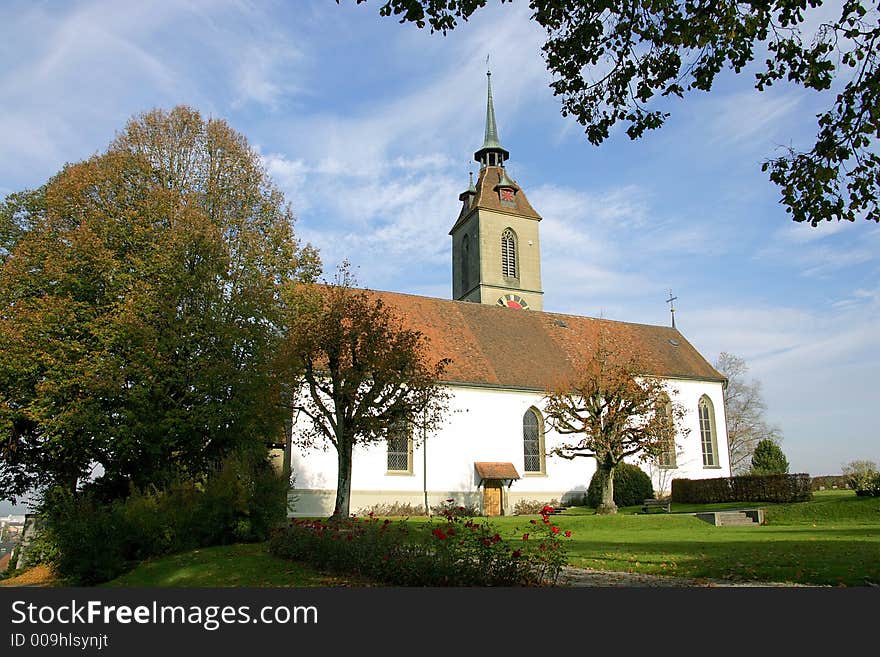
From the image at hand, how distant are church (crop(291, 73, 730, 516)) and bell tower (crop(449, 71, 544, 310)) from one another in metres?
10.5

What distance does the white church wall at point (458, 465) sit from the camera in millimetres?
28703

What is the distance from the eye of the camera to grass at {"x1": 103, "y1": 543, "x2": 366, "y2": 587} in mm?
11312

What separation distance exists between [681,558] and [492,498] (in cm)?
1953

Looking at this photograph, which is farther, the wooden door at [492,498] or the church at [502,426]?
the wooden door at [492,498]

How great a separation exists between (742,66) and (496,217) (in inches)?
1717

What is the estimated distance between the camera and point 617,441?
26.8 meters

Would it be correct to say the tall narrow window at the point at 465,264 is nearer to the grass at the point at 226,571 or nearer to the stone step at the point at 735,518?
the stone step at the point at 735,518

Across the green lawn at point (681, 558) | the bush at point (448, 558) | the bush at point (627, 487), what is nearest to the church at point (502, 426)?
the bush at point (627, 487)

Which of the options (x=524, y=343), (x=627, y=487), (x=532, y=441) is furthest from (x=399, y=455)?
(x=627, y=487)

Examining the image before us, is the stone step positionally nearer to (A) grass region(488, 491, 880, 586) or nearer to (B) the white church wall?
(A) grass region(488, 491, 880, 586)

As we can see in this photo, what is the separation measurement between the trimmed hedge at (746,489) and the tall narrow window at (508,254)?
74.7 feet

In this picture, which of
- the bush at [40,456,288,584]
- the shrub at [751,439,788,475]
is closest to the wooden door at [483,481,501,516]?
the bush at [40,456,288,584]

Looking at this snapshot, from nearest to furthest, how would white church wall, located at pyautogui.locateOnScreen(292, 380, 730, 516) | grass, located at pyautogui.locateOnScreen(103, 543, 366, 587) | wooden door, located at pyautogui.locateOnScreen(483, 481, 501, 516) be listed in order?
grass, located at pyautogui.locateOnScreen(103, 543, 366, 587)
white church wall, located at pyautogui.locateOnScreen(292, 380, 730, 516)
wooden door, located at pyautogui.locateOnScreen(483, 481, 501, 516)

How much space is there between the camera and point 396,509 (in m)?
29.5
